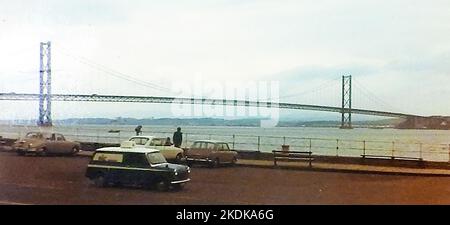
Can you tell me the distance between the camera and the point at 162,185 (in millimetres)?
2742

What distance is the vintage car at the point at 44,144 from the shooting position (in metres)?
2.92

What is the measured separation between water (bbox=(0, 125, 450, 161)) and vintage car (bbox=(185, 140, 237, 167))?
0.05 meters

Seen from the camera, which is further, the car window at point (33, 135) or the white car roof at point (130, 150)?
the car window at point (33, 135)

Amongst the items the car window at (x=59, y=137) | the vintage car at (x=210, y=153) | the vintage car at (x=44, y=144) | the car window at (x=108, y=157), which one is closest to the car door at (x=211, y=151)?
the vintage car at (x=210, y=153)

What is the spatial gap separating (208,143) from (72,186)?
75 centimetres

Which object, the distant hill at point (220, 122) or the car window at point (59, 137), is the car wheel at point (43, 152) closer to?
the car window at point (59, 137)

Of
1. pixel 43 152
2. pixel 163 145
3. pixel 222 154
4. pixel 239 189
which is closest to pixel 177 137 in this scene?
pixel 163 145

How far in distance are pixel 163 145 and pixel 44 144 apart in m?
0.72

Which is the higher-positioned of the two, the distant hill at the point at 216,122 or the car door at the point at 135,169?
the distant hill at the point at 216,122

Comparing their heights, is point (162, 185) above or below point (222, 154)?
below

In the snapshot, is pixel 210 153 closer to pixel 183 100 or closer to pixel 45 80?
pixel 183 100
